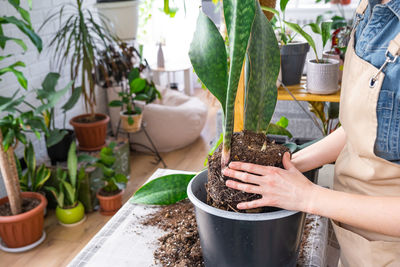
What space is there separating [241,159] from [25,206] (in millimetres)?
2005

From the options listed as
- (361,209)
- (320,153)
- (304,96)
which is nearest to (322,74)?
(304,96)

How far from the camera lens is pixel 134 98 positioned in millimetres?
3188

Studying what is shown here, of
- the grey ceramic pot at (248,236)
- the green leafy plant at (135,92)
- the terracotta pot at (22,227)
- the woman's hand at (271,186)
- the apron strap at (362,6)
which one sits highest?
the apron strap at (362,6)

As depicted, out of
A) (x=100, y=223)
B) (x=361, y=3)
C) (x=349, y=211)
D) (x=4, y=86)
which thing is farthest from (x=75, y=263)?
(x=4, y=86)

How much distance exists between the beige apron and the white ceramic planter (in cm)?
247

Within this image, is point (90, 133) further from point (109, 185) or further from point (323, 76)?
point (323, 76)

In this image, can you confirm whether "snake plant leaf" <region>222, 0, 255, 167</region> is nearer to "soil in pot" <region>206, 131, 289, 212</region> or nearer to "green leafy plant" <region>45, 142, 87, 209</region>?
"soil in pot" <region>206, 131, 289, 212</region>

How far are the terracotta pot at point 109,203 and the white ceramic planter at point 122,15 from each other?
4.46ft

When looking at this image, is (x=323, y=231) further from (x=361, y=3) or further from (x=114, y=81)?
(x=114, y=81)

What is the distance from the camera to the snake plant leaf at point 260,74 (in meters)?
0.73

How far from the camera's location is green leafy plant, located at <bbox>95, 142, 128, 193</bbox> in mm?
2570

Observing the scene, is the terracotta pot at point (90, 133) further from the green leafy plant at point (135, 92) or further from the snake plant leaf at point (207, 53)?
the snake plant leaf at point (207, 53)

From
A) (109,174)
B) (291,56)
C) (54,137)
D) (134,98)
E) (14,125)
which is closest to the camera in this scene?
(291,56)

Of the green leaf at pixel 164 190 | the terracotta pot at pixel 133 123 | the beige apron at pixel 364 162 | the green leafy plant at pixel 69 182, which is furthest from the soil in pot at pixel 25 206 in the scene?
the beige apron at pixel 364 162
